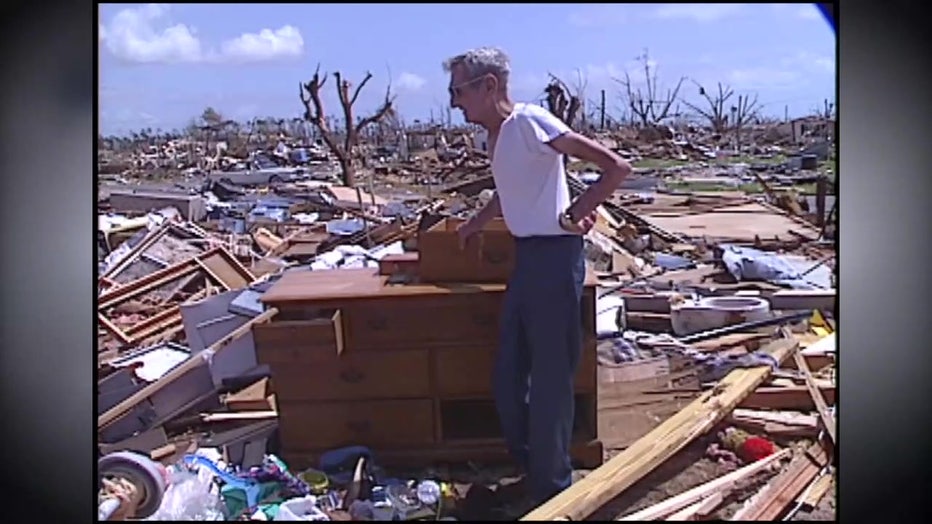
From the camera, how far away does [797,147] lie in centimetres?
339

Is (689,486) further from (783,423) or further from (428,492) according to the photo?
(428,492)

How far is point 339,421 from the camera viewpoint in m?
3.45

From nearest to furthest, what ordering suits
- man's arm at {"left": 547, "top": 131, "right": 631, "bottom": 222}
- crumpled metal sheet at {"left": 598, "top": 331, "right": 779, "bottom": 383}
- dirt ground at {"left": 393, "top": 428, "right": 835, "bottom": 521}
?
man's arm at {"left": 547, "top": 131, "right": 631, "bottom": 222}
dirt ground at {"left": 393, "top": 428, "right": 835, "bottom": 521}
crumpled metal sheet at {"left": 598, "top": 331, "right": 779, "bottom": 383}

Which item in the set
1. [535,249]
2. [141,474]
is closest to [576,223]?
[535,249]

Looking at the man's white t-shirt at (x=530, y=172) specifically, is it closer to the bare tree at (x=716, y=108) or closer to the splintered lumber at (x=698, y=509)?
the bare tree at (x=716, y=108)

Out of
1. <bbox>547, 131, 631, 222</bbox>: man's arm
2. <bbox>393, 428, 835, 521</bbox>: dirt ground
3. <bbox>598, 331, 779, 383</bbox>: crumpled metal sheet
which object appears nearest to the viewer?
<bbox>547, 131, 631, 222</bbox>: man's arm

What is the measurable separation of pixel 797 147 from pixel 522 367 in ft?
2.93

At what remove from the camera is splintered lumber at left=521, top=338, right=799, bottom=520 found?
334cm

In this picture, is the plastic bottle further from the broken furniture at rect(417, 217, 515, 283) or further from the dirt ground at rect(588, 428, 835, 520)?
the broken furniture at rect(417, 217, 515, 283)

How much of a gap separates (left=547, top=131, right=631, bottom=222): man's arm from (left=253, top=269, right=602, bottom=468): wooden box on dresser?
0.68 ft

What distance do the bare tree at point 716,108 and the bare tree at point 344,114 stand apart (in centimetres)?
78

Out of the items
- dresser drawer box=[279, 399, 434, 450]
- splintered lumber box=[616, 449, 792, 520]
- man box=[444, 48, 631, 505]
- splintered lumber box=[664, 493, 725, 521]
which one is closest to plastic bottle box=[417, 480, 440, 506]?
dresser drawer box=[279, 399, 434, 450]

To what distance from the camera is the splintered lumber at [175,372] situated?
11.3 feet

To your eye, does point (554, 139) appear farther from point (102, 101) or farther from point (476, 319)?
point (102, 101)
